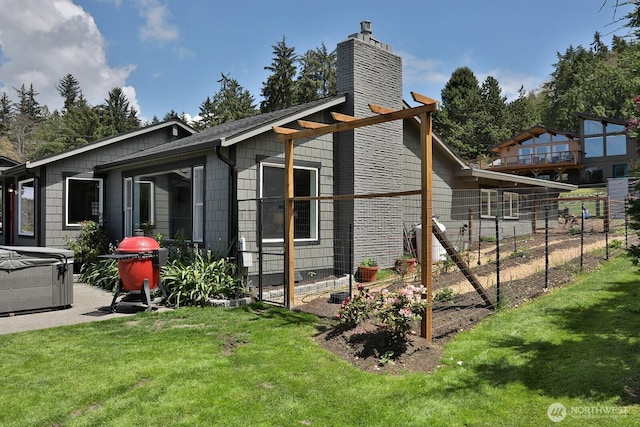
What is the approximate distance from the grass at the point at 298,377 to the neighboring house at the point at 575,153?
33.2 meters

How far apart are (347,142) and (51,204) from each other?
778cm

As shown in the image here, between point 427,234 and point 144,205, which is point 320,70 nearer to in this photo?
point 144,205

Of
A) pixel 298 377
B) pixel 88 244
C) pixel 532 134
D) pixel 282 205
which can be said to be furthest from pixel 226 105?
pixel 298 377

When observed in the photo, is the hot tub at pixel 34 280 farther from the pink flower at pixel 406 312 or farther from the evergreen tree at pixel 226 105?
the evergreen tree at pixel 226 105

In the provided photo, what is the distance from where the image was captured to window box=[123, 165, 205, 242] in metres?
9.27

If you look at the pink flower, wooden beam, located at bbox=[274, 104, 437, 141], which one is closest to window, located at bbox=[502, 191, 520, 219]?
wooden beam, located at bbox=[274, 104, 437, 141]

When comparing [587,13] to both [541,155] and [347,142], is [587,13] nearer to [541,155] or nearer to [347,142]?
[347,142]

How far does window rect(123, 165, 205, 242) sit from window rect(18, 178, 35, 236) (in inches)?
114

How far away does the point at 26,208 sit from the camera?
41.5ft

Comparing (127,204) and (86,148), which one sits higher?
(86,148)

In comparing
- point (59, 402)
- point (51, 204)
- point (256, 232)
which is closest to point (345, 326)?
point (59, 402)

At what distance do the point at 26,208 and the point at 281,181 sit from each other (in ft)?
27.4

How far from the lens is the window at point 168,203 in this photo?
927 centimetres

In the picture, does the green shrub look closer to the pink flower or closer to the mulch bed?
the mulch bed
